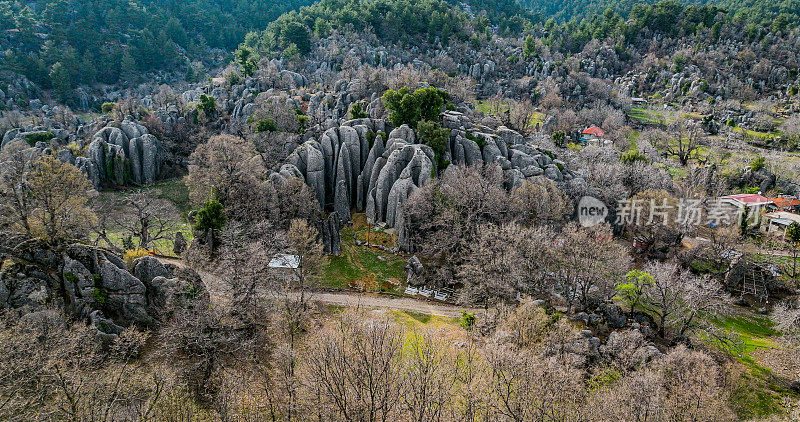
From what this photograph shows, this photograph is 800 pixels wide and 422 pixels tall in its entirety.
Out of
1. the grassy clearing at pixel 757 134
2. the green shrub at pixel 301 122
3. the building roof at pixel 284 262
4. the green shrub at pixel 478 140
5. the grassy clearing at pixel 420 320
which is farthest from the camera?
the grassy clearing at pixel 757 134

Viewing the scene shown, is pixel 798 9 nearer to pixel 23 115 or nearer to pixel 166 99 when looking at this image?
pixel 166 99

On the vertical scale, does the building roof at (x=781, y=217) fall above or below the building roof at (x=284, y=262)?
above

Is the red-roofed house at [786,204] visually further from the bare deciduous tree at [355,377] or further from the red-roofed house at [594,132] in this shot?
the bare deciduous tree at [355,377]

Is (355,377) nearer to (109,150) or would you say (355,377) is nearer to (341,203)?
(341,203)

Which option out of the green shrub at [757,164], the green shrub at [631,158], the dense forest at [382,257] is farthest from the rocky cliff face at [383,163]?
the green shrub at [757,164]

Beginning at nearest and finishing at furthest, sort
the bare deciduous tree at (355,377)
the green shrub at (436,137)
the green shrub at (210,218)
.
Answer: the bare deciduous tree at (355,377) < the green shrub at (210,218) < the green shrub at (436,137)

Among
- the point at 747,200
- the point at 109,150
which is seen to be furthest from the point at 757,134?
the point at 109,150
